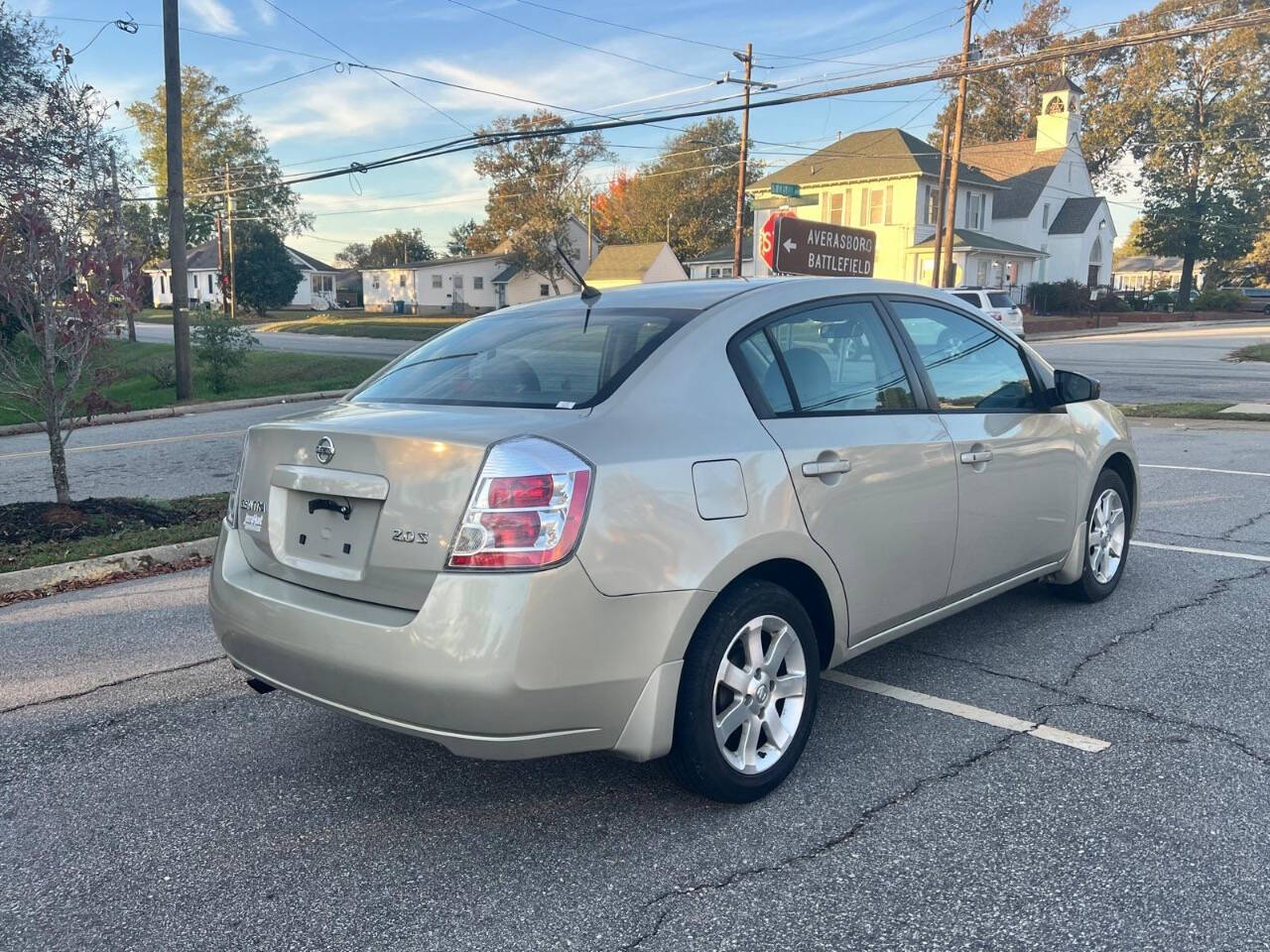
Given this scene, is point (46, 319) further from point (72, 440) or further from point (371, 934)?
point (72, 440)

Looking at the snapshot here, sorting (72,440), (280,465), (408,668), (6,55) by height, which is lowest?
(72,440)

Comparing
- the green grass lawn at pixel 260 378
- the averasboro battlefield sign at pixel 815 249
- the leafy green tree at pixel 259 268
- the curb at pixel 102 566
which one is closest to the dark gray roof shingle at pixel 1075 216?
the green grass lawn at pixel 260 378

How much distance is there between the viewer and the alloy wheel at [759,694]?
10.3 ft

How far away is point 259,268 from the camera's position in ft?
205

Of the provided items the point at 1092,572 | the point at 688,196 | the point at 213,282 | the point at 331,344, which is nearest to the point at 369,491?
the point at 1092,572

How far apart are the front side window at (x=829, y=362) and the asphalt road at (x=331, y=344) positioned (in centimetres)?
2628

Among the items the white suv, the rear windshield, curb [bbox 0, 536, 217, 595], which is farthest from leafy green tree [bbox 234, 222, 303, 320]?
the rear windshield

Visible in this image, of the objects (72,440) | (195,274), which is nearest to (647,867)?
(72,440)

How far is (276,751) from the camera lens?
3.65 meters

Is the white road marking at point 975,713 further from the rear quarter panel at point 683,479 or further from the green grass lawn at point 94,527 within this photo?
the green grass lawn at point 94,527

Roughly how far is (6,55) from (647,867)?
28106 millimetres

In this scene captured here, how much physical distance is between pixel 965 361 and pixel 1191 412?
11321 millimetres

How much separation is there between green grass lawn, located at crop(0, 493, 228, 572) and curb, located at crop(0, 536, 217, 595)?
4.1 inches

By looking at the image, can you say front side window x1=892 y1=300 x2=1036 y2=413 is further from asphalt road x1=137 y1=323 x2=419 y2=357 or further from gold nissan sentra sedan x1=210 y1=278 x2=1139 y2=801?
asphalt road x1=137 y1=323 x2=419 y2=357
